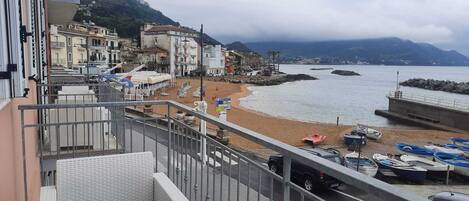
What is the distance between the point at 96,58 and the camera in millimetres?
69562

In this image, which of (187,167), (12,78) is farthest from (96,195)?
(12,78)

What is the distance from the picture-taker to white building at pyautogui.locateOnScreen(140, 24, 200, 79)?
9012cm

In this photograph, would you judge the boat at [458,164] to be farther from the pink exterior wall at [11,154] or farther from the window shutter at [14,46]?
the window shutter at [14,46]

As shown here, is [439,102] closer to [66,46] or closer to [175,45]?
[66,46]

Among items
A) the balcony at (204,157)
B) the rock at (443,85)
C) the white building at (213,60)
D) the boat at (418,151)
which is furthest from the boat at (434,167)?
the white building at (213,60)

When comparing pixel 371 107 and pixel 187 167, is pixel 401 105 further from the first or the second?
pixel 187 167

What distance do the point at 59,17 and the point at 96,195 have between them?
372 inches

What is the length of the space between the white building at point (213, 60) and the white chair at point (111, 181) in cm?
10247

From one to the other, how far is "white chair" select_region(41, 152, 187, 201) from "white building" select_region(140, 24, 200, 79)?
8570 centimetres

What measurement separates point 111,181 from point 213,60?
104 meters

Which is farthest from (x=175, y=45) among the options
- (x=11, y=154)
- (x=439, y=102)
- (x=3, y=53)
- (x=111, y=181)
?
(x=3, y=53)

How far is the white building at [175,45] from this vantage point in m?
90.1

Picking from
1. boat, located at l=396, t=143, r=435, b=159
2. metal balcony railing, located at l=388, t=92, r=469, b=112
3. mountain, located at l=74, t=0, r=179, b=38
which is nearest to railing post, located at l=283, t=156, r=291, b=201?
boat, located at l=396, t=143, r=435, b=159

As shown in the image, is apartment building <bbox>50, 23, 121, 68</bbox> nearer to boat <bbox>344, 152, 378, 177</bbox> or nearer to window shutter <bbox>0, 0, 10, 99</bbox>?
boat <bbox>344, 152, 378, 177</bbox>
